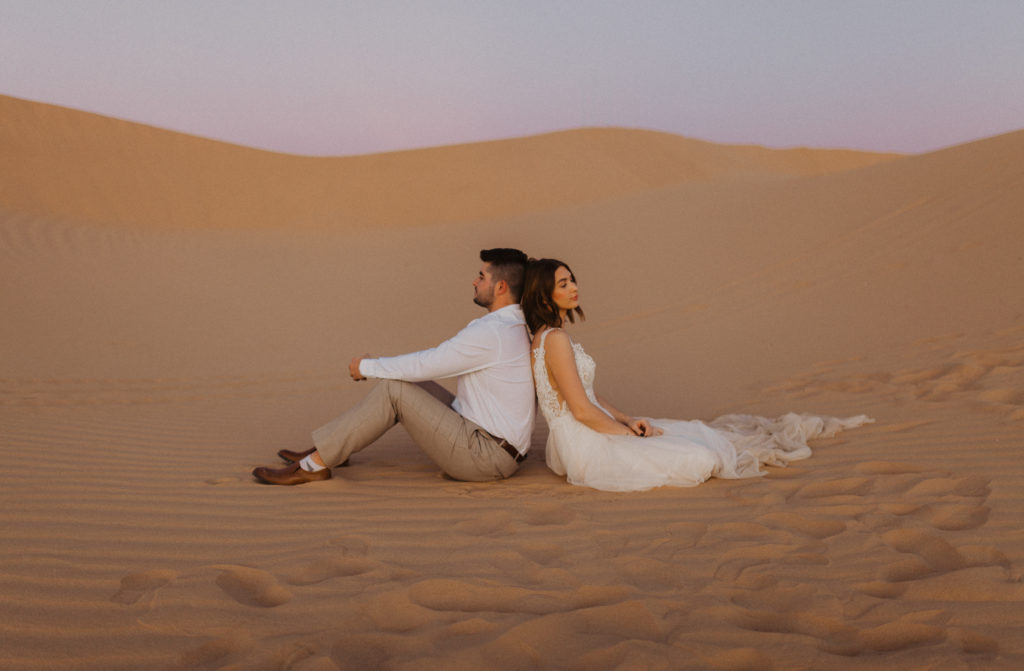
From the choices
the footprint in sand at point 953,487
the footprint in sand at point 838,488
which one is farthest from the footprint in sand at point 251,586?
the footprint in sand at point 953,487

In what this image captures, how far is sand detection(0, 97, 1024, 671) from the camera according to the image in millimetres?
2219

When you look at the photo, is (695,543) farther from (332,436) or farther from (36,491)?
(36,491)

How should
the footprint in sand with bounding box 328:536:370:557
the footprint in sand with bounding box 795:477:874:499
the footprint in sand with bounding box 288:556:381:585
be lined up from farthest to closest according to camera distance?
the footprint in sand with bounding box 795:477:874:499, the footprint in sand with bounding box 328:536:370:557, the footprint in sand with bounding box 288:556:381:585

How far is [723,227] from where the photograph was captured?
13.9m

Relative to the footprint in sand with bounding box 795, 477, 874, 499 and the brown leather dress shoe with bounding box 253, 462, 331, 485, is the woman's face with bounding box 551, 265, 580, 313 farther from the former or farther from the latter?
the brown leather dress shoe with bounding box 253, 462, 331, 485

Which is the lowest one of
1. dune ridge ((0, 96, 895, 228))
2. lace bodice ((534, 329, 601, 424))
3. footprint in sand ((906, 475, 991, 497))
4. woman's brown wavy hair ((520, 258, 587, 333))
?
footprint in sand ((906, 475, 991, 497))

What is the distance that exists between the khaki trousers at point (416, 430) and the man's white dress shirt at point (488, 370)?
0.08 metres

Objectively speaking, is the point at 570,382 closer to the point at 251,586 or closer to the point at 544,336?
the point at 544,336

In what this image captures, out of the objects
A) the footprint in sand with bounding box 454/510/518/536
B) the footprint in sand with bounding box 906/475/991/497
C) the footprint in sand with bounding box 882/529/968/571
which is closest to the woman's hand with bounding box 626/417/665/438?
the footprint in sand with bounding box 454/510/518/536

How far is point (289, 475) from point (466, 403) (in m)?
1.10

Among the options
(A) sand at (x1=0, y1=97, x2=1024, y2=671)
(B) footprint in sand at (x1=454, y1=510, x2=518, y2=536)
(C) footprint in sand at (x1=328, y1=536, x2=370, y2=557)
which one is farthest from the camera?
(B) footprint in sand at (x1=454, y1=510, x2=518, y2=536)

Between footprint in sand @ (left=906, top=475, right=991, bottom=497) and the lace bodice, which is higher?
the lace bodice

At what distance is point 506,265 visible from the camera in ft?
13.3

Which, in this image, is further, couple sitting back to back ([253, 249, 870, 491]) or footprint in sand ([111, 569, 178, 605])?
couple sitting back to back ([253, 249, 870, 491])
